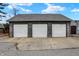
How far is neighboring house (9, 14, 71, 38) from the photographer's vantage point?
24.1ft

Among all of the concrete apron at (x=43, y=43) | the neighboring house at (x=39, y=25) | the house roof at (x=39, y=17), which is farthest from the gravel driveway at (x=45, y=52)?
the house roof at (x=39, y=17)

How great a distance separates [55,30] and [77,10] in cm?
119

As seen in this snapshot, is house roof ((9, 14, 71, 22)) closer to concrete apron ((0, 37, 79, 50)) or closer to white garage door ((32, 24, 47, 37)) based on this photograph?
white garage door ((32, 24, 47, 37))

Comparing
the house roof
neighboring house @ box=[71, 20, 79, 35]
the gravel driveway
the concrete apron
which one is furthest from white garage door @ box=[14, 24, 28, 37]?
neighboring house @ box=[71, 20, 79, 35]

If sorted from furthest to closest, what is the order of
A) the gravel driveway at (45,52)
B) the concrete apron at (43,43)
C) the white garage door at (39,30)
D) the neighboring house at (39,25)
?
the white garage door at (39,30) → the neighboring house at (39,25) → the concrete apron at (43,43) → the gravel driveway at (45,52)

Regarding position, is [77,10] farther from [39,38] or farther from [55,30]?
[39,38]

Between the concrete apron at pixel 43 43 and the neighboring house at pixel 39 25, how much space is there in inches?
8.1

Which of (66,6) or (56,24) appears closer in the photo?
(66,6)

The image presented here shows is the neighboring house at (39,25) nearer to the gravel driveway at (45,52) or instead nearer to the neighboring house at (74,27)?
the neighboring house at (74,27)

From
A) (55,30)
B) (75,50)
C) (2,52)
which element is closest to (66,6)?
(55,30)

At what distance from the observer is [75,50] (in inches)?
281

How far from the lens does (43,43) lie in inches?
285

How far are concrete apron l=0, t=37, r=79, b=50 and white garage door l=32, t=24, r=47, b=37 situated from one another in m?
0.25

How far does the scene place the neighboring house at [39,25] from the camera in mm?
7332
